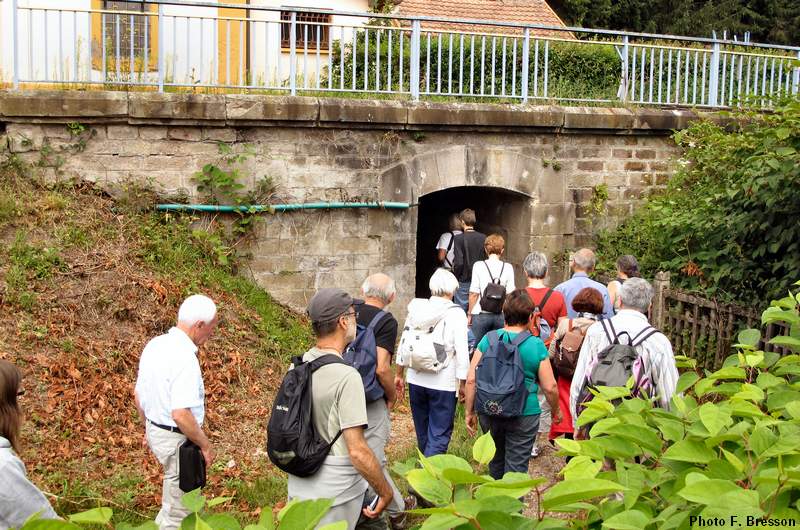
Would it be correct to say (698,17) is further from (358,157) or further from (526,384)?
(526,384)

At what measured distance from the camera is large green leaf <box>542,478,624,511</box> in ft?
5.72

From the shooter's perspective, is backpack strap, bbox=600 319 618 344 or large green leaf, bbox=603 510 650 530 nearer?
large green leaf, bbox=603 510 650 530

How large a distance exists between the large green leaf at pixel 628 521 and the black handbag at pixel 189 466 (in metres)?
3.02

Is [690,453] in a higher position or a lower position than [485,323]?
higher

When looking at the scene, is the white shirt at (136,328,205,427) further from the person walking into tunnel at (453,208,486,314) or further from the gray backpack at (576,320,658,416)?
the person walking into tunnel at (453,208,486,314)

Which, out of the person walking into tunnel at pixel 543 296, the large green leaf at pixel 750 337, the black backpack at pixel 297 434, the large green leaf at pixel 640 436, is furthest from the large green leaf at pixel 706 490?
the person walking into tunnel at pixel 543 296

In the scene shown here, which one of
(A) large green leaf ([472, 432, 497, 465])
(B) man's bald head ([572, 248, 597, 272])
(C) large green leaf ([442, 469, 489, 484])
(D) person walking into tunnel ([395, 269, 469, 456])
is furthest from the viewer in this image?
(B) man's bald head ([572, 248, 597, 272])

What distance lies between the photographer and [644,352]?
505 centimetres

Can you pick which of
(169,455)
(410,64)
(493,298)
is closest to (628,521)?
(169,455)

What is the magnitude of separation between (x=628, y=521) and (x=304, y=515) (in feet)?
2.21

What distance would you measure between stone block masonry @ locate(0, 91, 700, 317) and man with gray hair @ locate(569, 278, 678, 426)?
4.82 metres

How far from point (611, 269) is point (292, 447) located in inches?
290

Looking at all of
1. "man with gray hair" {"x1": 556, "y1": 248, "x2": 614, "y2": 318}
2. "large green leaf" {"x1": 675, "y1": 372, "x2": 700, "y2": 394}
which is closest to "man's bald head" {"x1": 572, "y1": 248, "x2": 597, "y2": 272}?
"man with gray hair" {"x1": 556, "y1": 248, "x2": 614, "y2": 318}

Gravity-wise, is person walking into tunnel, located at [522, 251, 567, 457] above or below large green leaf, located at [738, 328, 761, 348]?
below
